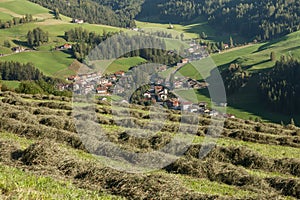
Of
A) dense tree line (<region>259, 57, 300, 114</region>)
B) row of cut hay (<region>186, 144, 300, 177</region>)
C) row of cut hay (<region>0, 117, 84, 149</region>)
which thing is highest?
row of cut hay (<region>0, 117, 84, 149</region>)

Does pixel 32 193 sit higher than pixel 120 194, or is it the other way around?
pixel 32 193

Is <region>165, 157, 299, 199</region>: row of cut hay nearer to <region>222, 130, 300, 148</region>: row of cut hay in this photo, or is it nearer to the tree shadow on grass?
<region>222, 130, 300, 148</region>: row of cut hay

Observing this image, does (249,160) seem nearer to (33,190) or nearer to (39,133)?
(39,133)

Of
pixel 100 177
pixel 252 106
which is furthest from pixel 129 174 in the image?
pixel 252 106

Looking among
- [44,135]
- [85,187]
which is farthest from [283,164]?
[44,135]

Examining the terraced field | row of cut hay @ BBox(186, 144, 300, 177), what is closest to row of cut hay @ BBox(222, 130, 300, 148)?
the terraced field

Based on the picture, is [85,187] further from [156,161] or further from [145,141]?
[145,141]

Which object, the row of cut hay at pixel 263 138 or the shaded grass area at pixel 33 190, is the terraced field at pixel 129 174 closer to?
the shaded grass area at pixel 33 190

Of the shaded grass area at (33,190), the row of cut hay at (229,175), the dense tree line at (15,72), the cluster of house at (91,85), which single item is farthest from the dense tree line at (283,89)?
the shaded grass area at (33,190)
